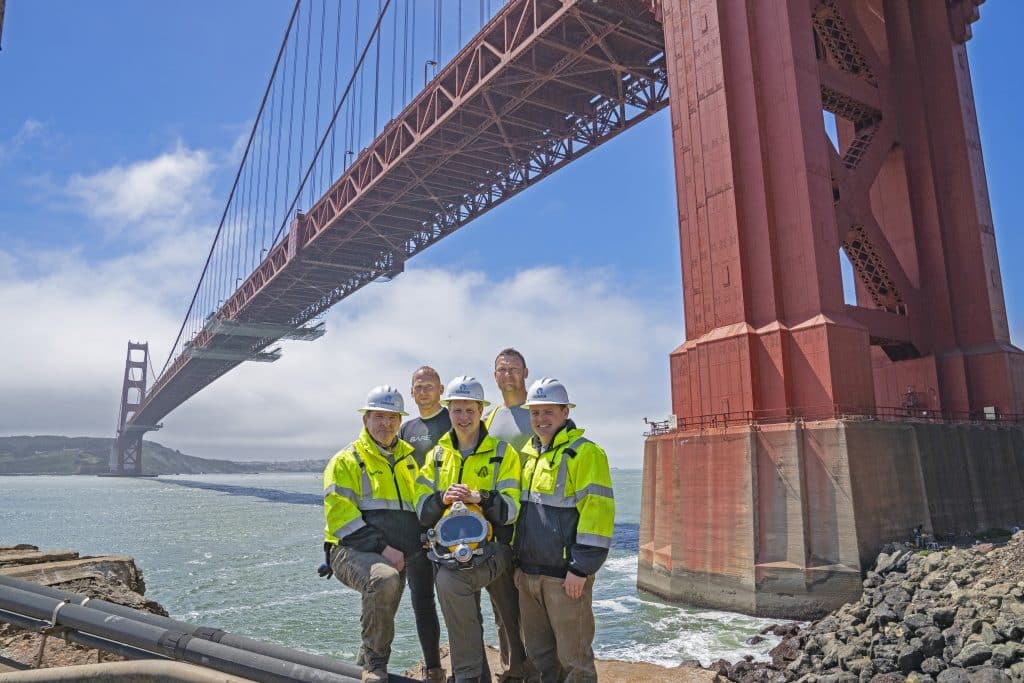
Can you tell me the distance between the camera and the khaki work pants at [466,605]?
2957mm

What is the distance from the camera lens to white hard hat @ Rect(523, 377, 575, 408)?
122 inches

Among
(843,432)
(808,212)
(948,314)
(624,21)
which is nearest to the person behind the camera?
(843,432)

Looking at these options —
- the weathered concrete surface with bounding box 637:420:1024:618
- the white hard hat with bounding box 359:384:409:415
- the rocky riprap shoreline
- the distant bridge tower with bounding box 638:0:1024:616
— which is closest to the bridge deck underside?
the distant bridge tower with bounding box 638:0:1024:616

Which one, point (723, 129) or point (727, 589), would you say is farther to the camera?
point (723, 129)

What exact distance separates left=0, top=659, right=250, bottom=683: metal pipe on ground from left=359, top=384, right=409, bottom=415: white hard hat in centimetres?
122

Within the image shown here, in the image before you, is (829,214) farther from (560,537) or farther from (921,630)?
(560,537)

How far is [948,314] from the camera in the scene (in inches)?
627

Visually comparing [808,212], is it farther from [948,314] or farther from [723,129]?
[948,314]

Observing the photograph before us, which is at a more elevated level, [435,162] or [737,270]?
[435,162]

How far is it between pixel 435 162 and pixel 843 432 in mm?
20104

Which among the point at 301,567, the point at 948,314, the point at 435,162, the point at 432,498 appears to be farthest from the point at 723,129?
the point at 435,162

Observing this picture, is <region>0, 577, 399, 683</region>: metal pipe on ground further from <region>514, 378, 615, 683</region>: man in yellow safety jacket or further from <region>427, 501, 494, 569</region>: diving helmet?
<region>514, 378, 615, 683</region>: man in yellow safety jacket

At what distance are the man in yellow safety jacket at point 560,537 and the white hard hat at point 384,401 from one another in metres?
0.65

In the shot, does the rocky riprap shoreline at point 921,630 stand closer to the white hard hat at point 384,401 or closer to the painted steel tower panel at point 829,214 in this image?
the painted steel tower panel at point 829,214
